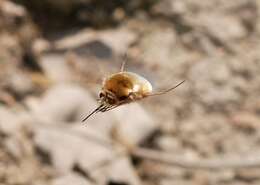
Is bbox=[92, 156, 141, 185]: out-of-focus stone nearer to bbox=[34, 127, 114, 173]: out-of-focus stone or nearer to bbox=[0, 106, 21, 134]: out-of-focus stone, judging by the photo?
bbox=[34, 127, 114, 173]: out-of-focus stone

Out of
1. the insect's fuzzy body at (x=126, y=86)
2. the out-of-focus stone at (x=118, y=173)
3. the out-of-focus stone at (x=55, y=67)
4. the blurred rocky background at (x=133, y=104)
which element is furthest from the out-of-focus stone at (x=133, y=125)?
the insect's fuzzy body at (x=126, y=86)

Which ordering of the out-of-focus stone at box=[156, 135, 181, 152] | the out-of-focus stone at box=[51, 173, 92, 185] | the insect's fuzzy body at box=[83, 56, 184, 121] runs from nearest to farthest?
the insect's fuzzy body at box=[83, 56, 184, 121] → the out-of-focus stone at box=[51, 173, 92, 185] → the out-of-focus stone at box=[156, 135, 181, 152]

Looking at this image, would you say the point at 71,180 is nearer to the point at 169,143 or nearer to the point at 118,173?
Result: the point at 118,173

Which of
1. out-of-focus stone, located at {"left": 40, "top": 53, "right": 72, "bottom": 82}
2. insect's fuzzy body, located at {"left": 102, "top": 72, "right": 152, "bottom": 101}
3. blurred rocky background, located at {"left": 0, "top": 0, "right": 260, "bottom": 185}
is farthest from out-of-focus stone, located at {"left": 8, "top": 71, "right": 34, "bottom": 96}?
insect's fuzzy body, located at {"left": 102, "top": 72, "right": 152, "bottom": 101}

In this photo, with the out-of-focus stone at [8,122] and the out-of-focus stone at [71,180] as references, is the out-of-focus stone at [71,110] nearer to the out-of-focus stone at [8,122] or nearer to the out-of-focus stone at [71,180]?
the out-of-focus stone at [8,122]

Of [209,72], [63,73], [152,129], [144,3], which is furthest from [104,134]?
[144,3]

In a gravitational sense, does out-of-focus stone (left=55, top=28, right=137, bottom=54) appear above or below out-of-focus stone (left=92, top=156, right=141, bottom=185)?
above

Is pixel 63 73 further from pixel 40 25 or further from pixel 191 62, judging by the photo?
pixel 191 62
